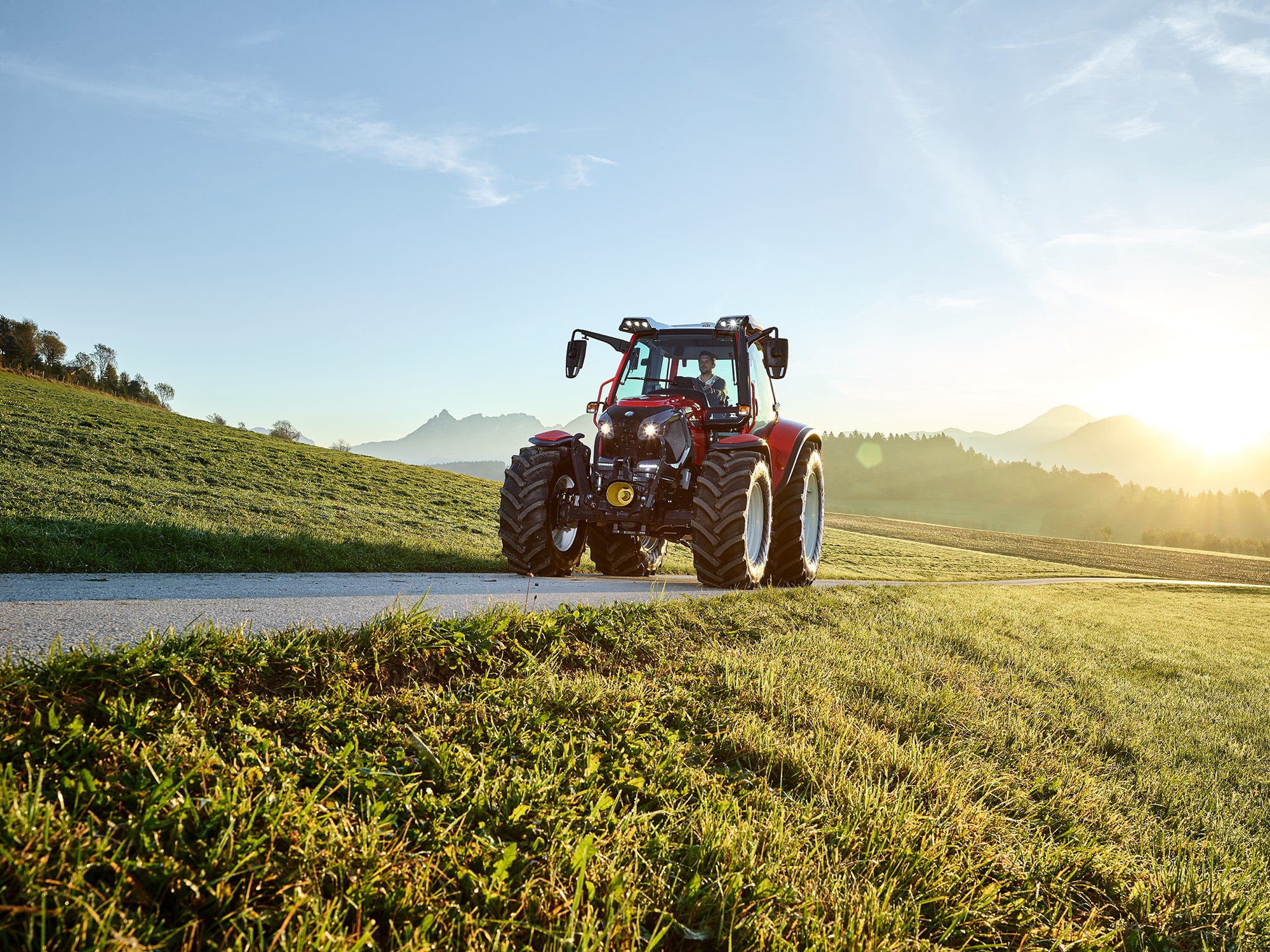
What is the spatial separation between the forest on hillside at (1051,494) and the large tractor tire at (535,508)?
90536mm

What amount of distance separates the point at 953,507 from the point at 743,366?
12307cm

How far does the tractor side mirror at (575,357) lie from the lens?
8648 millimetres

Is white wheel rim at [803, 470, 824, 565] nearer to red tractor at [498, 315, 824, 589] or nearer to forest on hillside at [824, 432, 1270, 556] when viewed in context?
red tractor at [498, 315, 824, 589]

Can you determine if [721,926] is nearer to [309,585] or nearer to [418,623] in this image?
[418,623]

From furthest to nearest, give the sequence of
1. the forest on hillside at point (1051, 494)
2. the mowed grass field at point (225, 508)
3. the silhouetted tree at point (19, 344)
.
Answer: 1. the forest on hillside at point (1051, 494)
2. the silhouetted tree at point (19, 344)
3. the mowed grass field at point (225, 508)

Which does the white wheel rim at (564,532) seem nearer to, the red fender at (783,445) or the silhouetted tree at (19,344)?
the red fender at (783,445)

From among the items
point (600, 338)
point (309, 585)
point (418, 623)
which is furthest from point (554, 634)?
point (600, 338)

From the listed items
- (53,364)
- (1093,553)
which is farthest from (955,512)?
(53,364)

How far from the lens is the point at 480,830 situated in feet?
7.52

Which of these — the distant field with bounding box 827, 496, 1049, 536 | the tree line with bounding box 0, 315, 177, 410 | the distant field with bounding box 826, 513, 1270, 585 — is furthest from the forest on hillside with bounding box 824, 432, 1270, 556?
the tree line with bounding box 0, 315, 177, 410

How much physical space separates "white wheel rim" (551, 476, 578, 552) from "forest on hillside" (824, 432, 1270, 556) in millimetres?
90151

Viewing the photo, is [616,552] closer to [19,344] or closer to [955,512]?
[19,344]

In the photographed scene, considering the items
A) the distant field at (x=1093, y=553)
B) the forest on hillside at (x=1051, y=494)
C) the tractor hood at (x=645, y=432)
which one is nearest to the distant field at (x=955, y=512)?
the forest on hillside at (x=1051, y=494)

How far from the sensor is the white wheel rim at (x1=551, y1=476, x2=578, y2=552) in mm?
8375
